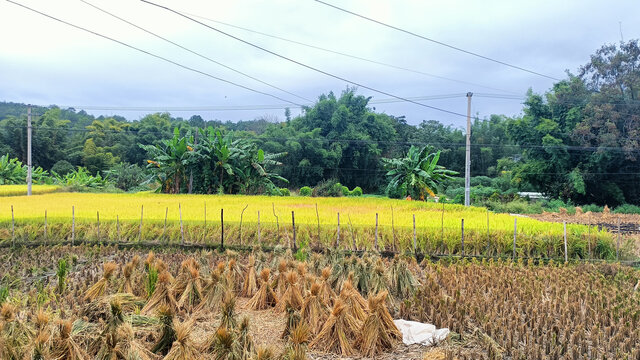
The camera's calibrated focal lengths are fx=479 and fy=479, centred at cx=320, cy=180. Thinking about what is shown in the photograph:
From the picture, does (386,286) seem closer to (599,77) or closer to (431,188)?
(431,188)

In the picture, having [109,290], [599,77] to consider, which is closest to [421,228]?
[109,290]

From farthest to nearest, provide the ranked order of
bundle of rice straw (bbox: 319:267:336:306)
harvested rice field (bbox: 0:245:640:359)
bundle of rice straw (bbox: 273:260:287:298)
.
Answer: bundle of rice straw (bbox: 273:260:287:298)
bundle of rice straw (bbox: 319:267:336:306)
harvested rice field (bbox: 0:245:640:359)

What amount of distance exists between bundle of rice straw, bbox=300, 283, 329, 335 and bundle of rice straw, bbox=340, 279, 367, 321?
0.88 ft

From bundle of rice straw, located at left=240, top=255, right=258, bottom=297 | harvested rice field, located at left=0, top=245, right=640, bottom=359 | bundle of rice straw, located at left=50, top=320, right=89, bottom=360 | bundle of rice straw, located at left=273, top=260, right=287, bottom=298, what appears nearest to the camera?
bundle of rice straw, located at left=50, top=320, right=89, bottom=360

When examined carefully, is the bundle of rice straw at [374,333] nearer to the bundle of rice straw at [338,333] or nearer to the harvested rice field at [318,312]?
the harvested rice field at [318,312]

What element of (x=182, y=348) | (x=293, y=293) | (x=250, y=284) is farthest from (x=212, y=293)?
(x=182, y=348)

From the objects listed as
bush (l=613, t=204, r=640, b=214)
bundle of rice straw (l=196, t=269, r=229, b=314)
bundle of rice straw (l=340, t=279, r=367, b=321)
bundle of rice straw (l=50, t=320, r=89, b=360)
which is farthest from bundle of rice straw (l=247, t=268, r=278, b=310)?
bush (l=613, t=204, r=640, b=214)

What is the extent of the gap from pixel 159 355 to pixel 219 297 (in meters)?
1.87

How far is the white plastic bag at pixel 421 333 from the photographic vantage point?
5.61 meters

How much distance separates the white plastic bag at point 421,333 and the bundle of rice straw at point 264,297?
1876 millimetres

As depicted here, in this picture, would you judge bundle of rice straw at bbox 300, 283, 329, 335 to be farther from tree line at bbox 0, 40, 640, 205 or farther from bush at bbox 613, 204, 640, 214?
bush at bbox 613, 204, 640, 214

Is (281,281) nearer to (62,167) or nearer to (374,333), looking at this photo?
(374,333)

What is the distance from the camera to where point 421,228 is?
11.3 m

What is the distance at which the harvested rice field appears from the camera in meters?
4.58
